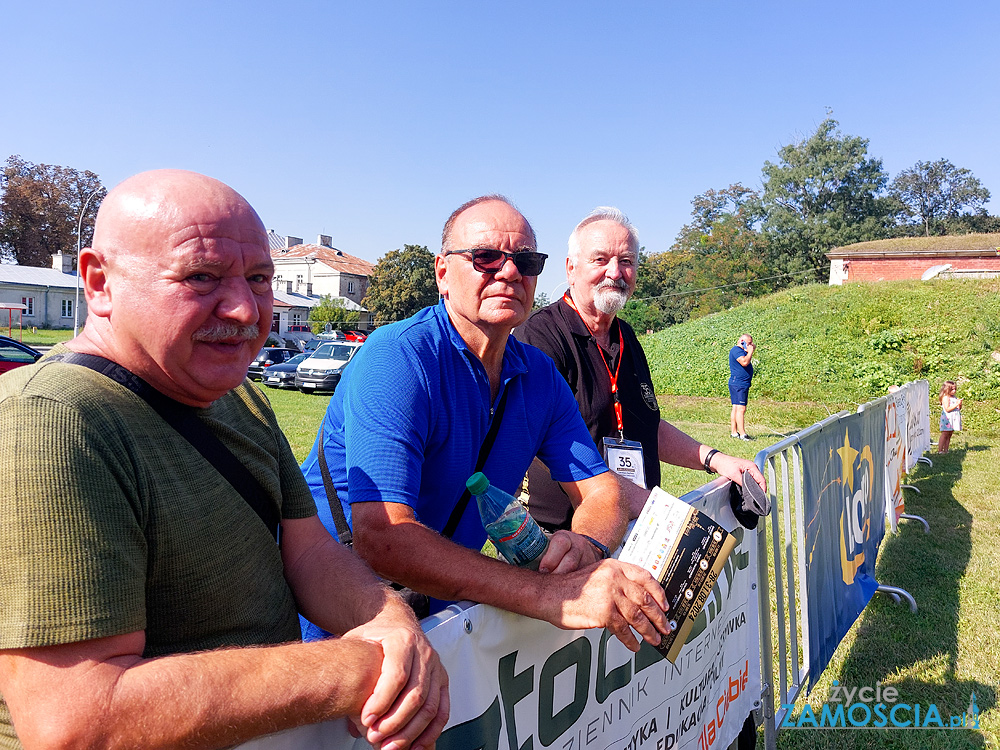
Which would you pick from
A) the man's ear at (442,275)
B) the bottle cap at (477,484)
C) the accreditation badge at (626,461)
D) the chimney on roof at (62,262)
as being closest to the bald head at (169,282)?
the bottle cap at (477,484)

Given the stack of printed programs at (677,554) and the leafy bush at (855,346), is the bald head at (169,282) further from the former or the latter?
the leafy bush at (855,346)

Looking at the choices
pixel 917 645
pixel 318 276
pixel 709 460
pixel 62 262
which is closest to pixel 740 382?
pixel 917 645

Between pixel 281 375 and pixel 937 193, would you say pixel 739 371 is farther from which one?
pixel 937 193

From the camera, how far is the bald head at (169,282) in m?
1.29

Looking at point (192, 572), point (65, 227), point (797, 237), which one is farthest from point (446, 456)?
point (65, 227)

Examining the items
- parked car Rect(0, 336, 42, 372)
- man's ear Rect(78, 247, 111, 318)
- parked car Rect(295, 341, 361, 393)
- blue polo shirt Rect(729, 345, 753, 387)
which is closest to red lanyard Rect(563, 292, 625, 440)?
man's ear Rect(78, 247, 111, 318)

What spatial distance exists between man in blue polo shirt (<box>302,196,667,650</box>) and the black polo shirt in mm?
548

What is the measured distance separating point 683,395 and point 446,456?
19301mm

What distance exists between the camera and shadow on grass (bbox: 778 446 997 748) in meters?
3.46

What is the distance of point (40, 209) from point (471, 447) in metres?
72.5

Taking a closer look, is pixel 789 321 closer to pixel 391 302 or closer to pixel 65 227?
pixel 391 302

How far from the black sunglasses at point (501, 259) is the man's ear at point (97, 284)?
1.23 metres

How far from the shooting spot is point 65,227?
60.0 meters

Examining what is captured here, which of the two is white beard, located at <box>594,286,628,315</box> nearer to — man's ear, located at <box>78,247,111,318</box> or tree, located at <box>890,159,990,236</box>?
man's ear, located at <box>78,247,111,318</box>
